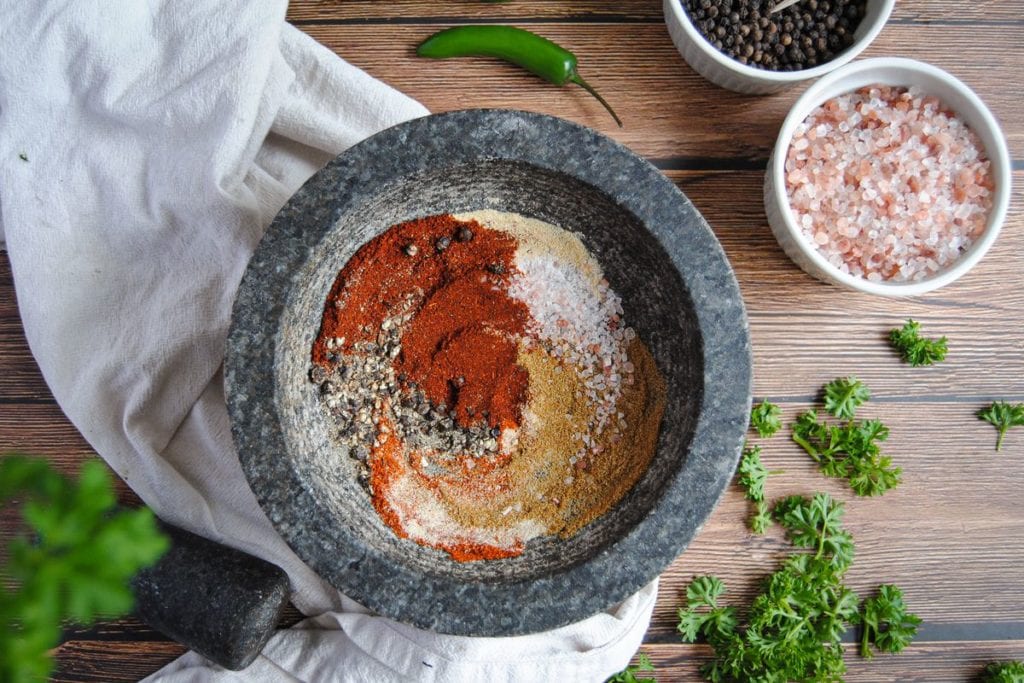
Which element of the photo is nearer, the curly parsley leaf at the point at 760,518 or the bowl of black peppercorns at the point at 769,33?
the bowl of black peppercorns at the point at 769,33

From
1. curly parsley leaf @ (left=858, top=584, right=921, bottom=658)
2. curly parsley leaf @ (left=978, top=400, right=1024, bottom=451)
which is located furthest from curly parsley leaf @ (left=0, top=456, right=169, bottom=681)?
curly parsley leaf @ (left=978, top=400, right=1024, bottom=451)

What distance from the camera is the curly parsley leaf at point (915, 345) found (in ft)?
5.92

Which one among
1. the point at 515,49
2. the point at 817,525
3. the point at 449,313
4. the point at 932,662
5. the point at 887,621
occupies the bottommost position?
the point at 932,662

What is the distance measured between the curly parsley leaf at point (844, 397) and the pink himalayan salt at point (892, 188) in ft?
0.76

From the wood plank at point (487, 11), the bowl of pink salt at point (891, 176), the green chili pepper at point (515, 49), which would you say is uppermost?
the wood plank at point (487, 11)

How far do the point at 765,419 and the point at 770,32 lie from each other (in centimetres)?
76

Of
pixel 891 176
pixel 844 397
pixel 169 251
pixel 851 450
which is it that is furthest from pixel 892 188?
pixel 169 251

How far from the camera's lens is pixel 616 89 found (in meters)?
1.82

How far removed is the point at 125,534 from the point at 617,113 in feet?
4.05

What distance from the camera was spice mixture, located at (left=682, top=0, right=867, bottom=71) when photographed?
170 cm

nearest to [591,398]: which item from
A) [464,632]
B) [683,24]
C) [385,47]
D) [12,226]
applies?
[464,632]

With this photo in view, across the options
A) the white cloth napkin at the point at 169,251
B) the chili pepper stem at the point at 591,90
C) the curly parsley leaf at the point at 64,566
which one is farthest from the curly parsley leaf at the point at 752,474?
the curly parsley leaf at the point at 64,566

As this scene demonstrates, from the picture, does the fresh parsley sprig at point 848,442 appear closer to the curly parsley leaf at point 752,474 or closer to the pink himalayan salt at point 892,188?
the curly parsley leaf at point 752,474

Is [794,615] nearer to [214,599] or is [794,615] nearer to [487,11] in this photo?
[214,599]
